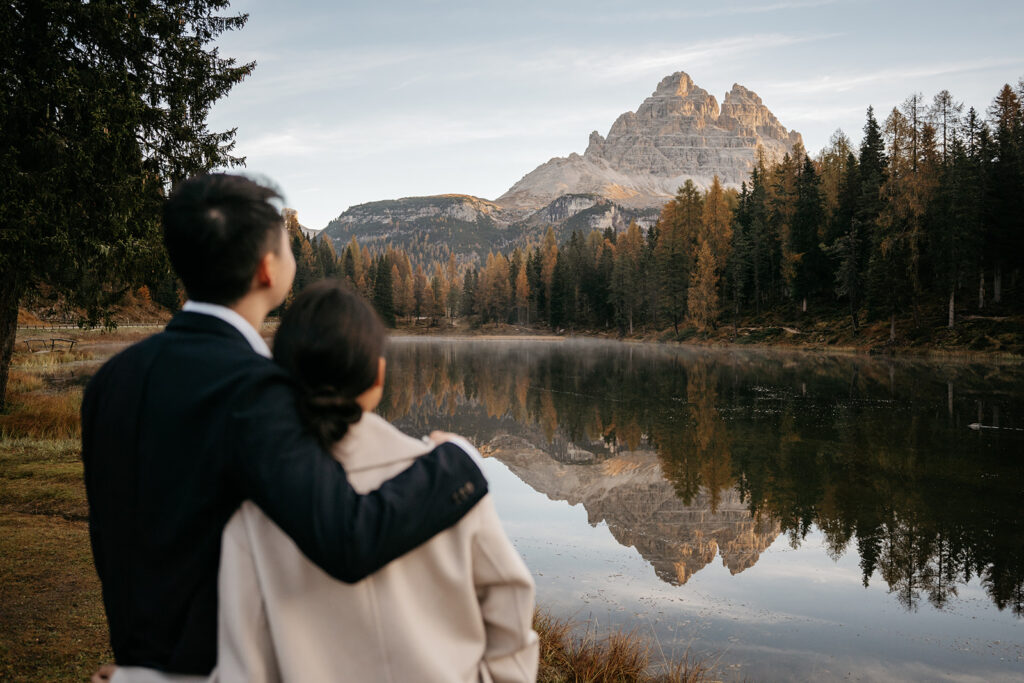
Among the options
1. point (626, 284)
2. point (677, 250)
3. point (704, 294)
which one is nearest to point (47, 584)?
point (704, 294)

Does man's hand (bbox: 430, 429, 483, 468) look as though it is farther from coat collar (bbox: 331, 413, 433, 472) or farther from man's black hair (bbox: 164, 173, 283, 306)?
man's black hair (bbox: 164, 173, 283, 306)

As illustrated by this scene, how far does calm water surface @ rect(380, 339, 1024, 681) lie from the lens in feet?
19.8

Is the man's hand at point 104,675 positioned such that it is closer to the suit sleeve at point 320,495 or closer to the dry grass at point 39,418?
the suit sleeve at point 320,495

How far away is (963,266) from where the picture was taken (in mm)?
Answer: 35406

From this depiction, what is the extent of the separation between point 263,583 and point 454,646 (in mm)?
464

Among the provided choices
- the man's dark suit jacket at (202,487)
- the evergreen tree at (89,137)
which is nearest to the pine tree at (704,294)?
the evergreen tree at (89,137)

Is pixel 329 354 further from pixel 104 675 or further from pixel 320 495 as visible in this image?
pixel 104 675

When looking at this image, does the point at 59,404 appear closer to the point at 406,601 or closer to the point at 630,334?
the point at 406,601

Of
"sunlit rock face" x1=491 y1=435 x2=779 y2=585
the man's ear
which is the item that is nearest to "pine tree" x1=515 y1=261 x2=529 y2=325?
"sunlit rock face" x1=491 y1=435 x2=779 y2=585

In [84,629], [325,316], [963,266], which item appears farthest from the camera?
[963,266]

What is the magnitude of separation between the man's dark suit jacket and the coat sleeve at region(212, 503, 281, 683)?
6cm

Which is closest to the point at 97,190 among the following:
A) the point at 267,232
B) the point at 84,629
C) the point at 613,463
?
the point at 84,629

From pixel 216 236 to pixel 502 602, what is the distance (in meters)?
1.10

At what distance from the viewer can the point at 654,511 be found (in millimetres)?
9766
